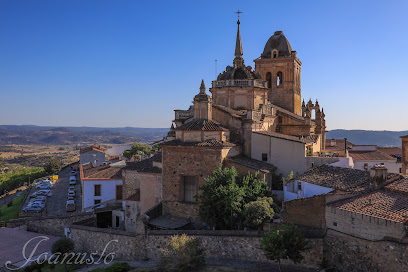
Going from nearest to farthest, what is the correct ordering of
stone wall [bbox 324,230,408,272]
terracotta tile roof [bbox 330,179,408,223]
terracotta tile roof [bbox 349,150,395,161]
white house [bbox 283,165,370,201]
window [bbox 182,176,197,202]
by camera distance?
stone wall [bbox 324,230,408,272] < terracotta tile roof [bbox 330,179,408,223] < white house [bbox 283,165,370,201] < window [bbox 182,176,197,202] < terracotta tile roof [bbox 349,150,395,161]

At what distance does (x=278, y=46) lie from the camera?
42.3 metres

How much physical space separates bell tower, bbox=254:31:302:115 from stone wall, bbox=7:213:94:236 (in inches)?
1047

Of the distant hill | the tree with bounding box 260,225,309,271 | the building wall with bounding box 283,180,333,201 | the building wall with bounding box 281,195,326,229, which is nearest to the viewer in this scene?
the tree with bounding box 260,225,309,271

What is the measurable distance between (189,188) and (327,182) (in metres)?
8.96

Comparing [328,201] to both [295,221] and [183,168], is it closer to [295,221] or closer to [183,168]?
[295,221]

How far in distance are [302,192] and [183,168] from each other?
787 centimetres

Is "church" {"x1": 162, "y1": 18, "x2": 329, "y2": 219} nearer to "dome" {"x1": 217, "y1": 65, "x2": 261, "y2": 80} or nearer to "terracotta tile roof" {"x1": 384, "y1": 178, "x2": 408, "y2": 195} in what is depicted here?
"dome" {"x1": 217, "y1": 65, "x2": 261, "y2": 80}

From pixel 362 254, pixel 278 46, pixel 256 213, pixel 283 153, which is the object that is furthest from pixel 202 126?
pixel 278 46

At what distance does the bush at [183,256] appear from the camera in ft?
55.1

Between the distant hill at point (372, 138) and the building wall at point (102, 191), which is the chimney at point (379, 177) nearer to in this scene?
the building wall at point (102, 191)

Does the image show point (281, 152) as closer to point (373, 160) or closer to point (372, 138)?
point (373, 160)

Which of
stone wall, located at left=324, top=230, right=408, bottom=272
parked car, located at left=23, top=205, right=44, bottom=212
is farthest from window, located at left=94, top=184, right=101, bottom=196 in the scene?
stone wall, located at left=324, top=230, right=408, bottom=272

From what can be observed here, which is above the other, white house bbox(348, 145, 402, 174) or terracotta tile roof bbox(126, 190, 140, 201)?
white house bbox(348, 145, 402, 174)

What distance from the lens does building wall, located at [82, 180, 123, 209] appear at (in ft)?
114
